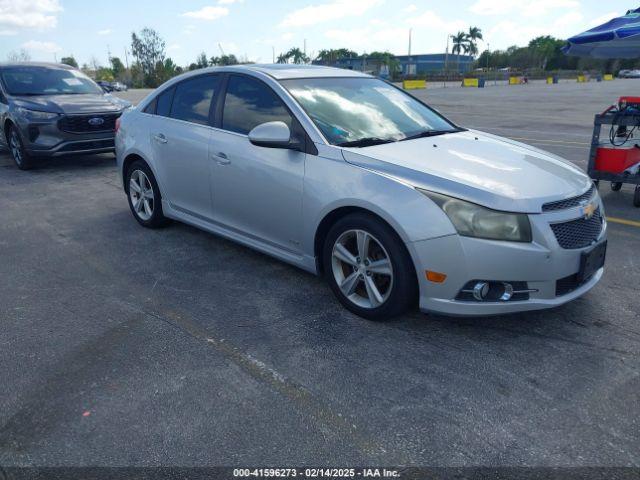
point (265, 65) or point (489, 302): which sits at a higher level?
point (265, 65)

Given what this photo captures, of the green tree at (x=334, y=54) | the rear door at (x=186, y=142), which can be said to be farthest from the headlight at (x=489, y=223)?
the green tree at (x=334, y=54)

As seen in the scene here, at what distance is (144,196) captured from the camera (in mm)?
5531

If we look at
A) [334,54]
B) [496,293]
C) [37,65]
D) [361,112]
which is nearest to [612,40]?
[361,112]

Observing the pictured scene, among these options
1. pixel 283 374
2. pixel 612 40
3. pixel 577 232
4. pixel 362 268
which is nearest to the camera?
pixel 283 374

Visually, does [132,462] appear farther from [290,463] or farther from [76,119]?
[76,119]

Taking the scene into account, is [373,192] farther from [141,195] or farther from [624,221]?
[624,221]

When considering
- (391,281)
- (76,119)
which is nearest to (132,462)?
(391,281)

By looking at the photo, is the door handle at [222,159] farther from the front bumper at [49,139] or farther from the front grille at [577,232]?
the front bumper at [49,139]

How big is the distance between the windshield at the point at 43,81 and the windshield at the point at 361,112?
7156 mm

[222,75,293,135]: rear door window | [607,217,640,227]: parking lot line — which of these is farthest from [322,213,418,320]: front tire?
[607,217,640,227]: parking lot line

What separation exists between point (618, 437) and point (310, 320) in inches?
73.6

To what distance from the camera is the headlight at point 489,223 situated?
301 centimetres

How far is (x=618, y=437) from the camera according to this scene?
239cm

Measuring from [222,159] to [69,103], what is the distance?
19.5 ft
